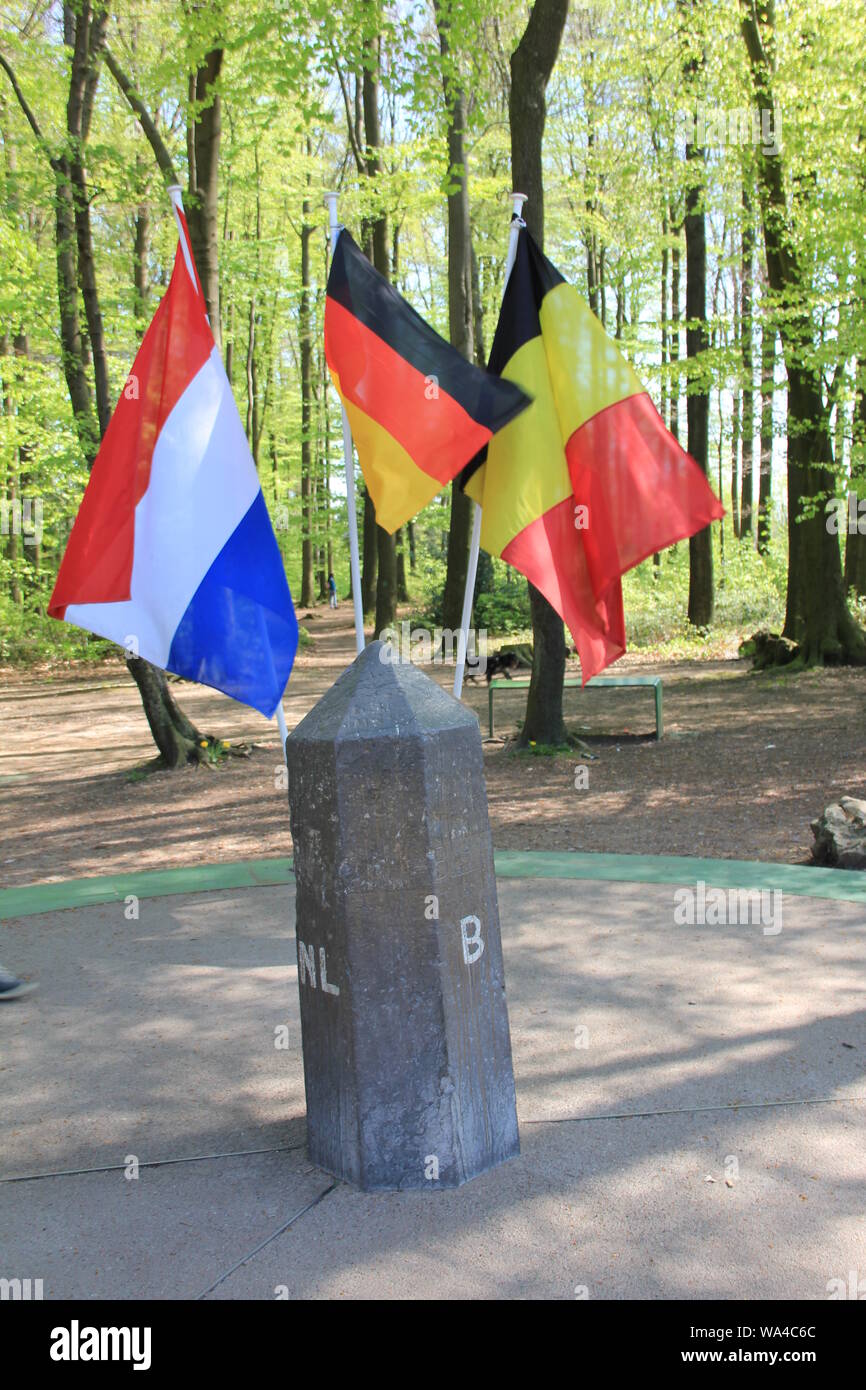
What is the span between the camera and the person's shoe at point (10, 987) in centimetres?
530

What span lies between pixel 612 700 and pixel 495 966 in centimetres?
1308

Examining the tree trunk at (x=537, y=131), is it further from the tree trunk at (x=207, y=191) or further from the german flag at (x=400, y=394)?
the german flag at (x=400, y=394)

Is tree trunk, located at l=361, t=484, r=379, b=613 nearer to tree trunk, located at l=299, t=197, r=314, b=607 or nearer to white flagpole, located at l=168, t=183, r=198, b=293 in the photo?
tree trunk, located at l=299, t=197, r=314, b=607

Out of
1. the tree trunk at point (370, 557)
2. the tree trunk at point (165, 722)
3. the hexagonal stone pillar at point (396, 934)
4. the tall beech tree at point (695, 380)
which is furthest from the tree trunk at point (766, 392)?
the hexagonal stone pillar at point (396, 934)

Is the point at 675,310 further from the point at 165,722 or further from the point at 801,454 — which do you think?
the point at 165,722

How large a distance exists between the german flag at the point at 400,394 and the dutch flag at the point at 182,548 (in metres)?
0.65

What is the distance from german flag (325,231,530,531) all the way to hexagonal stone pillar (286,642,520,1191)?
2.70m

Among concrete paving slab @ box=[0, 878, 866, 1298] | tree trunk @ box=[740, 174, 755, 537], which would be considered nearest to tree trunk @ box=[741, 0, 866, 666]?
tree trunk @ box=[740, 174, 755, 537]

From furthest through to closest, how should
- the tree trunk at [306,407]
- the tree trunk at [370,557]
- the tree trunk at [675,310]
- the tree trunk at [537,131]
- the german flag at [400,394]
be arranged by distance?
the tree trunk at [306,407] → the tree trunk at [370,557] → the tree trunk at [675,310] → the tree trunk at [537,131] → the german flag at [400,394]

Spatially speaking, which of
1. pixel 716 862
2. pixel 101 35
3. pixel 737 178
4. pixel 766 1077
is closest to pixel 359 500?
pixel 737 178

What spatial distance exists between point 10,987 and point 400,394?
351cm

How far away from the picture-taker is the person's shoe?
17.4ft

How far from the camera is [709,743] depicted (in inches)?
490

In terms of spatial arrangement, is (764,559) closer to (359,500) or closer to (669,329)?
(669,329)
